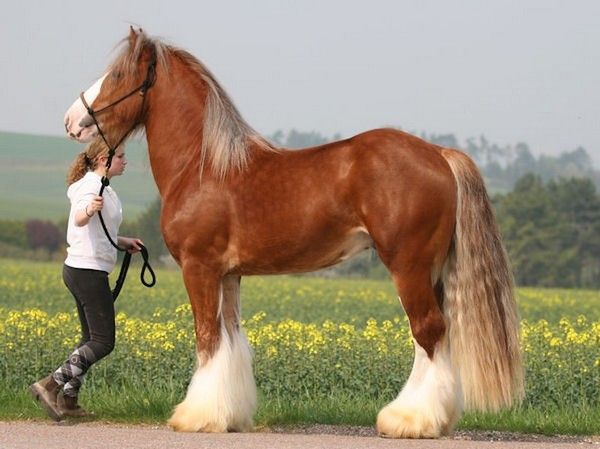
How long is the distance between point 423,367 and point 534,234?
68.8m

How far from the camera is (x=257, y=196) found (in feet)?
30.2

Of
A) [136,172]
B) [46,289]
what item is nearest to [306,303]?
[46,289]

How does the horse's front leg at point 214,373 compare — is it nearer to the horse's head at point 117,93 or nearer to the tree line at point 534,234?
the horse's head at point 117,93

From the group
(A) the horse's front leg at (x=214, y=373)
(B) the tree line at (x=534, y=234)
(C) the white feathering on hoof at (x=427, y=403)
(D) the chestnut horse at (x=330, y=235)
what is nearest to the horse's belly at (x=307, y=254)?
(D) the chestnut horse at (x=330, y=235)

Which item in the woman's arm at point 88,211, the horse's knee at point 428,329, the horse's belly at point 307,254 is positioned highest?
the woman's arm at point 88,211

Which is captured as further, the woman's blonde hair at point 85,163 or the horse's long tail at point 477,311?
the woman's blonde hair at point 85,163

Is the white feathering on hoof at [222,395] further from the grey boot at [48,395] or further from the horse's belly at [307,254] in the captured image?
the grey boot at [48,395]

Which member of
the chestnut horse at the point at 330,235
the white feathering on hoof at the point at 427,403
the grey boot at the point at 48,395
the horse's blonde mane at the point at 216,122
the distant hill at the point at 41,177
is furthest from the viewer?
the distant hill at the point at 41,177

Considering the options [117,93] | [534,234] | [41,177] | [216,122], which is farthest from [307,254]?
[41,177]

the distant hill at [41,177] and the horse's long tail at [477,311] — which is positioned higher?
the horse's long tail at [477,311]

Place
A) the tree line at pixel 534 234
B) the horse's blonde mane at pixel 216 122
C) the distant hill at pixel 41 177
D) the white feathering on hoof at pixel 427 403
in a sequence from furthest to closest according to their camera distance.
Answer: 1. the distant hill at pixel 41 177
2. the tree line at pixel 534 234
3. the horse's blonde mane at pixel 216 122
4. the white feathering on hoof at pixel 427 403

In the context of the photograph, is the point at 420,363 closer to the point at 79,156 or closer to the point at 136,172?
the point at 79,156

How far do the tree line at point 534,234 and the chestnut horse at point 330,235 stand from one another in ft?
165

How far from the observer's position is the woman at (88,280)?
31.9 ft
